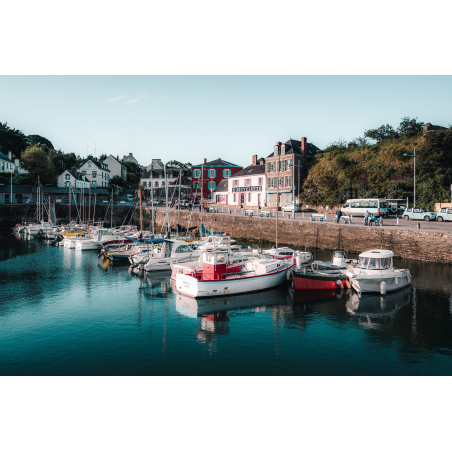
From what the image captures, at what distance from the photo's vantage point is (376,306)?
65.1ft

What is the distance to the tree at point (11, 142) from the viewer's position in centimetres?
9450

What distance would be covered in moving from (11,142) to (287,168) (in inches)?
3024

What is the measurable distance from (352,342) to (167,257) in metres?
17.6

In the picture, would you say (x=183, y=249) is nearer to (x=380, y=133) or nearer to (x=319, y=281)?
(x=319, y=281)

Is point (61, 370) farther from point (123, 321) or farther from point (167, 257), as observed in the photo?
point (167, 257)

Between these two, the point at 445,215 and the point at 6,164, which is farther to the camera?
the point at 6,164

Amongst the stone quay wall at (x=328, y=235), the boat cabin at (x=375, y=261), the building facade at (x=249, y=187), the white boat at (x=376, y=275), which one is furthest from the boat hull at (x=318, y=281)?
the building facade at (x=249, y=187)

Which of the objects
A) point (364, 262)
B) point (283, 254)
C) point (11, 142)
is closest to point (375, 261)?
point (364, 262)

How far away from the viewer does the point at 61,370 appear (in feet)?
41.7

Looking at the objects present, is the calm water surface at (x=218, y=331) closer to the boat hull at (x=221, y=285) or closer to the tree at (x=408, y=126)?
the boat hull at (x=221, y=285)

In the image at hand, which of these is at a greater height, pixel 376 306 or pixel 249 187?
pixel 249 187

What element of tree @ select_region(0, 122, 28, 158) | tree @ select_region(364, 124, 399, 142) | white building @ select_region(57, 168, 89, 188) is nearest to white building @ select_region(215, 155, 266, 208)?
tree @ select_region(364, 124, 399, 142)

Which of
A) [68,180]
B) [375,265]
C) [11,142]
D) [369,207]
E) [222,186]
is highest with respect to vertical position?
[11,142]

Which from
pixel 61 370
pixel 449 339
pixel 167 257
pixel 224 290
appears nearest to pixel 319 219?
pixel 167 257
